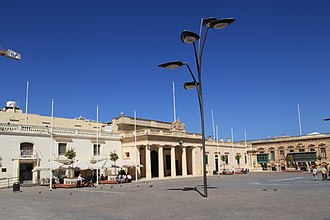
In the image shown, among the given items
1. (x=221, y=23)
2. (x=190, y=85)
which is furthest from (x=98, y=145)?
(x=221, y=23)

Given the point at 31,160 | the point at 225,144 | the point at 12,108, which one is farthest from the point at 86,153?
the point at 225,144

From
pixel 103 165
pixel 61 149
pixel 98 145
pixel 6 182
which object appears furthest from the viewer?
pixel 98 145

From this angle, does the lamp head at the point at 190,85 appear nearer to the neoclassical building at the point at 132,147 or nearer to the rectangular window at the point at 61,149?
the neoclassical building at the point at 132,147

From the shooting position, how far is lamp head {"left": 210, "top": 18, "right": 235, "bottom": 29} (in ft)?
55.0

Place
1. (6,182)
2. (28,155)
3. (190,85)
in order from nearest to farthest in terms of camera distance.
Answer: (190,85)
(6,182)
(28,155)

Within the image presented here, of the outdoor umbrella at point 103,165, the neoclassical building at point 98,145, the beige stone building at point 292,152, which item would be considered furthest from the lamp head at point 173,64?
the beige stone building at point 292,152

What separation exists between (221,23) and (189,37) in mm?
1771

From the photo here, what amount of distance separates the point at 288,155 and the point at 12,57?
197 feet

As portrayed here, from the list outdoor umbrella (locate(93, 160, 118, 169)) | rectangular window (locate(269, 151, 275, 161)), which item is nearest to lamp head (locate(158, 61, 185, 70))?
outdoor umbrella (locate(93, 160, 118, 169))

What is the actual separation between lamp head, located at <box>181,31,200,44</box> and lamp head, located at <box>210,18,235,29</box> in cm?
100

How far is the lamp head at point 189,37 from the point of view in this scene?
17125 mm

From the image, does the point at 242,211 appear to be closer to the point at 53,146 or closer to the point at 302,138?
the point at 53,146

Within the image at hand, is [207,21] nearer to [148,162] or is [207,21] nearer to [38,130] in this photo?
[38,130]

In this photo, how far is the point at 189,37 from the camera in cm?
1738
